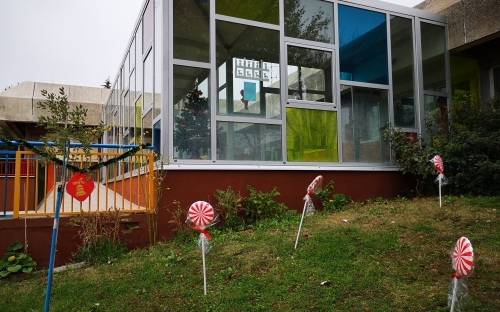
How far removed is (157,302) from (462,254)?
2.69 metres

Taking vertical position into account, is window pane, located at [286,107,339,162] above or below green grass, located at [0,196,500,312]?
above

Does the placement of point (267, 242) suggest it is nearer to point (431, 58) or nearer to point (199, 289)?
point (199, 289)

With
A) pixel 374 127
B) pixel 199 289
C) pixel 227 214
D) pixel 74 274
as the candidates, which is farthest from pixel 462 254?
pixel 374 127

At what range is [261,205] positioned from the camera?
21.2ft

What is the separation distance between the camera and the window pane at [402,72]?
8.52 metres

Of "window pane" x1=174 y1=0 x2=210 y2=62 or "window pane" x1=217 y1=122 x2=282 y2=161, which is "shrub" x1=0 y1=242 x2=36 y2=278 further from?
"window pane" x1=174 y1=0 x2=210 y2=62

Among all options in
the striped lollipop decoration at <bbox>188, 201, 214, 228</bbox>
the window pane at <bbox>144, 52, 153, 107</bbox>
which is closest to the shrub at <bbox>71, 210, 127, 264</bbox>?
the striped lollipop decoration at <bbox>188, 201, 214, 228</bbox>

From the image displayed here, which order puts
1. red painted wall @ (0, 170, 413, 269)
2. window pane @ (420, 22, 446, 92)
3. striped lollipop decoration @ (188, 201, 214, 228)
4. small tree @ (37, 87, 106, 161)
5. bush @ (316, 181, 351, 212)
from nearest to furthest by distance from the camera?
small tree @ (37, 87, 106, 161) → striped lollipop decoration @ (188, 201, 214, 228) → red painted wall @ (0, 170, 413, 269) → bush @ (316, 181, 351, 212) → window pane @ (420, 22, 446, 92)

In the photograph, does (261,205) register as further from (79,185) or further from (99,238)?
(79,185)

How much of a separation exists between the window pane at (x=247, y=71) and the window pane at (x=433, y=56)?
12.5 ft

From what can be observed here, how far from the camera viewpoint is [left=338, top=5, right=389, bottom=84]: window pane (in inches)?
317

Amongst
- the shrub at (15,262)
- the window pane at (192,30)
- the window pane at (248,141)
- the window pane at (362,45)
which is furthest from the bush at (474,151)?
the shrub at (15,262)

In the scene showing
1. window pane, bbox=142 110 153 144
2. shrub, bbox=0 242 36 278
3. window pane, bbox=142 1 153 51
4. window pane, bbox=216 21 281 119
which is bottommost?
shrub, bbox=0 242 36 278

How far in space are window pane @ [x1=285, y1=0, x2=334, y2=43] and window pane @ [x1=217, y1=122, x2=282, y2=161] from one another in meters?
1.93
